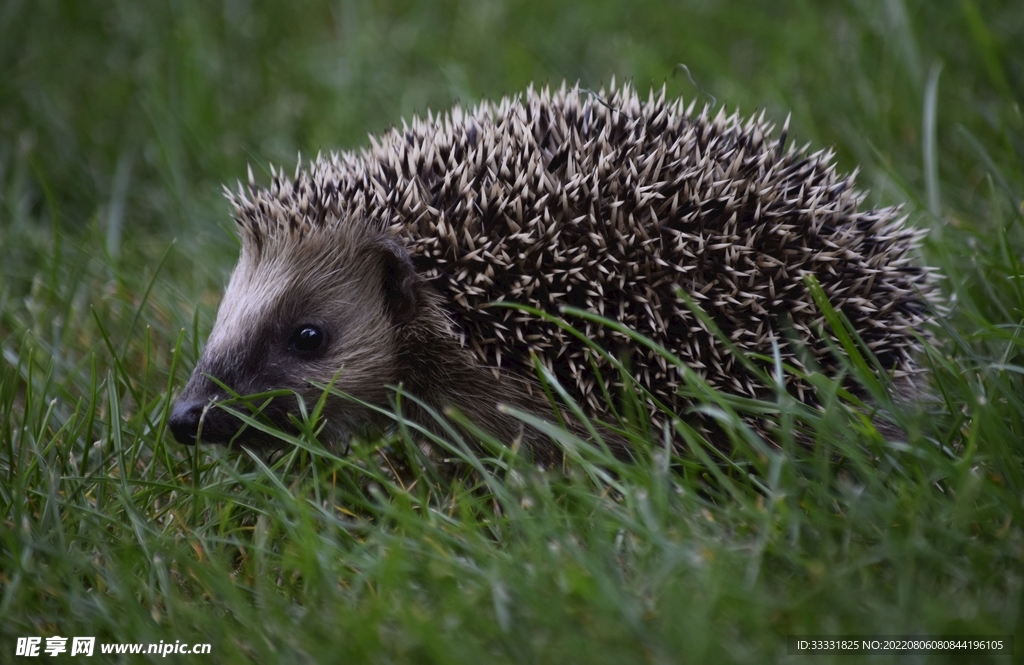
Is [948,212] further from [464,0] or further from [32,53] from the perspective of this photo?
[32,53]

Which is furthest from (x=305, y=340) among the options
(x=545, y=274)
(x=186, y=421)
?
(x=545, y=274)

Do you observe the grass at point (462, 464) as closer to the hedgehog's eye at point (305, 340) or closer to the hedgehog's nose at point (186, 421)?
the hedgehog's nose at point (186, 421)

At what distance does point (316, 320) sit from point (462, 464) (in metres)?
0.83

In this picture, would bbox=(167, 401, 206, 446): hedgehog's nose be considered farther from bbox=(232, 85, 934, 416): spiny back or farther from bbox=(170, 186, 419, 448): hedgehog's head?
bbox=(232, 85, 934, 416): spiny back

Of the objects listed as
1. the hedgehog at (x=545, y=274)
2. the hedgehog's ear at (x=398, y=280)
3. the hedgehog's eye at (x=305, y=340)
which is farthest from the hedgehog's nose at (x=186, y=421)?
the hedgehog's ear at (x=398, y=280)

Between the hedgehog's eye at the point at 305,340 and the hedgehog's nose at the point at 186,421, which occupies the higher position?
the hedgehog's eye at the point at 305,340

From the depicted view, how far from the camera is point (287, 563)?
2.83 meters

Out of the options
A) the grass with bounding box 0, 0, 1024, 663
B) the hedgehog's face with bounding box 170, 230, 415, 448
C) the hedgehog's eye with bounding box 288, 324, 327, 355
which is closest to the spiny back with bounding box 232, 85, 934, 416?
the hedgehog's face with bounding box 170, 230, 415, 448

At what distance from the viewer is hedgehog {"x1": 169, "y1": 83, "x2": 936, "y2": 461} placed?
351 centimetres

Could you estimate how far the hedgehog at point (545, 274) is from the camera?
351cm

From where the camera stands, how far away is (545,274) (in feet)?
11.5

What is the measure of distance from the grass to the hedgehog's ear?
0.59 meters

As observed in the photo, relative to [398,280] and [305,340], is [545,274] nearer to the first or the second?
[398,280]

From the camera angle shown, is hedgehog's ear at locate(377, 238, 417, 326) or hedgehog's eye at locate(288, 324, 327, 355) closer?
hedgehog's ear at locate(377, 238, 417, 326)
